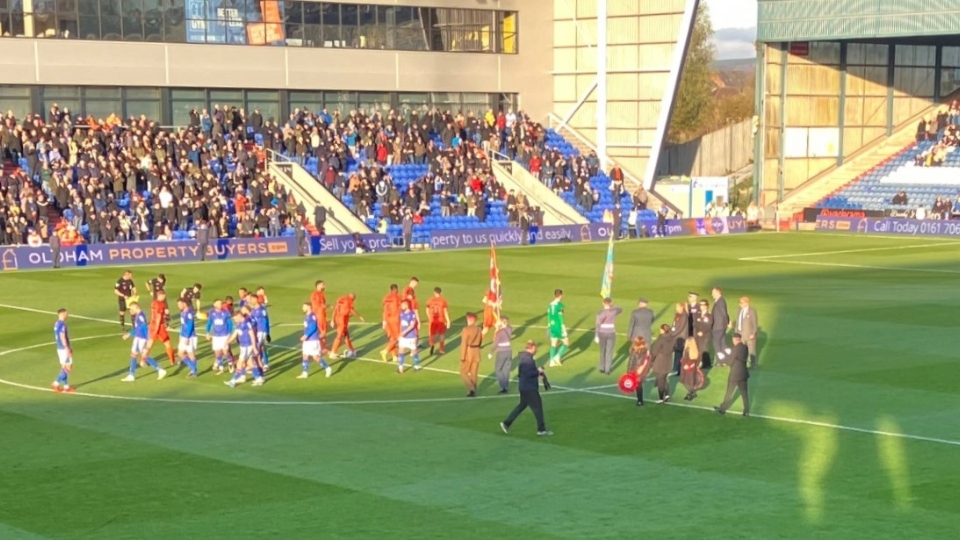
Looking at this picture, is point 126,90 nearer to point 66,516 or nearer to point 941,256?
point 941,256

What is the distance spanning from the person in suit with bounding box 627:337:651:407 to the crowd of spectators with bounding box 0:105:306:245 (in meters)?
33.6

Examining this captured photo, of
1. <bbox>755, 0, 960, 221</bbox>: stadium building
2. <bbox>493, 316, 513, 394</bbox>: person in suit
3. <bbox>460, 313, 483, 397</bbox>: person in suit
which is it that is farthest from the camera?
<bbox>755, 0, 960, 221</bbox>: stadium building

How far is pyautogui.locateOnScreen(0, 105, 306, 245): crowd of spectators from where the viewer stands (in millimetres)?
56188

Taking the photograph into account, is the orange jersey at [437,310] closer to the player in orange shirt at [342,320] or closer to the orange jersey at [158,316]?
the player in orange shirt at [342,320]

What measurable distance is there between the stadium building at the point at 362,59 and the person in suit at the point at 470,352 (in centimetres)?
4305

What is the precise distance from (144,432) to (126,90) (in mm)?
45807

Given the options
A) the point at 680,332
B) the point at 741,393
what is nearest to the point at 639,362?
the point at 741,393

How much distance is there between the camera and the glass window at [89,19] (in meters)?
65.7

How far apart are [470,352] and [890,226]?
50547mm

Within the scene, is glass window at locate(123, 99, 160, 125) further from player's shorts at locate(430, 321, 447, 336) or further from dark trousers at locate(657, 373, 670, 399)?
A: dark trousers at locate(657, 373, 670, 399)

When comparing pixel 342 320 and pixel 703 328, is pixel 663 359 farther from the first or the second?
pixel 342 320

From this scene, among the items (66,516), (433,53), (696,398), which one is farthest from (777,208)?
(66,516)

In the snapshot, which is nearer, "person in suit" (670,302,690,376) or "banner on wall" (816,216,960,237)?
"person in suit" (670,302,690,376)

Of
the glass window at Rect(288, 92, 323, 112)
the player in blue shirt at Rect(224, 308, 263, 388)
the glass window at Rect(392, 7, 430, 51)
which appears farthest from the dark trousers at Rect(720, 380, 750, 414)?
the glass window at Rect(392, 7, 430, 51)
